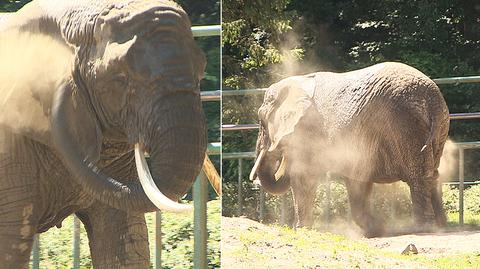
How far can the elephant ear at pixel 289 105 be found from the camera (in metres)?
3.00

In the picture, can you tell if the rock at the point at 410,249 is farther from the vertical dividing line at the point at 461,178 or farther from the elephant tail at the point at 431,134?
the elephant tail at the point at 431,134

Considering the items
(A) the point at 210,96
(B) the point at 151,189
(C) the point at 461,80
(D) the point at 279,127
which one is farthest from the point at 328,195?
(B) the point at 151,189

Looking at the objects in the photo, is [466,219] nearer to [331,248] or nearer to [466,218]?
[466,218]

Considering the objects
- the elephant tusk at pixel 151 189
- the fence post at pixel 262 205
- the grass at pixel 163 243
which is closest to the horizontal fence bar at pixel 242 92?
the fence post at pixel 262 205

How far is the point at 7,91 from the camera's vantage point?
5.81 feet

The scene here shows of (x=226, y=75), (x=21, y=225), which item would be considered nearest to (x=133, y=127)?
(x=21, y=225)

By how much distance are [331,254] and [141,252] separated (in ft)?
4.65

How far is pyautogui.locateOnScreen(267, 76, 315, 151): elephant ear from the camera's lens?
118 inches

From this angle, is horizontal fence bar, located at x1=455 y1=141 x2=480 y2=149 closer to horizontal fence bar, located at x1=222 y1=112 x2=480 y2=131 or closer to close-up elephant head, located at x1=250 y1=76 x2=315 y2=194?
horizontal fence bar, located at x1=222 y1=112 x2=480 y2=131

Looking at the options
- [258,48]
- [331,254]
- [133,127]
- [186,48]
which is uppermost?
[258,48]

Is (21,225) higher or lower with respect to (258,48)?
lower

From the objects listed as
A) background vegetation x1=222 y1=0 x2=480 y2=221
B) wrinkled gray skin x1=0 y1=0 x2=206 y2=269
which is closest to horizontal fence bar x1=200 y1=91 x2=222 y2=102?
wrinkled gray skin x1=0 y1=0 x2=206 y2=269

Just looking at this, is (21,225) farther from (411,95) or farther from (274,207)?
(411,95)

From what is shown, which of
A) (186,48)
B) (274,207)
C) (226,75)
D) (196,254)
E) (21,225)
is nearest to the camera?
(186,48)
